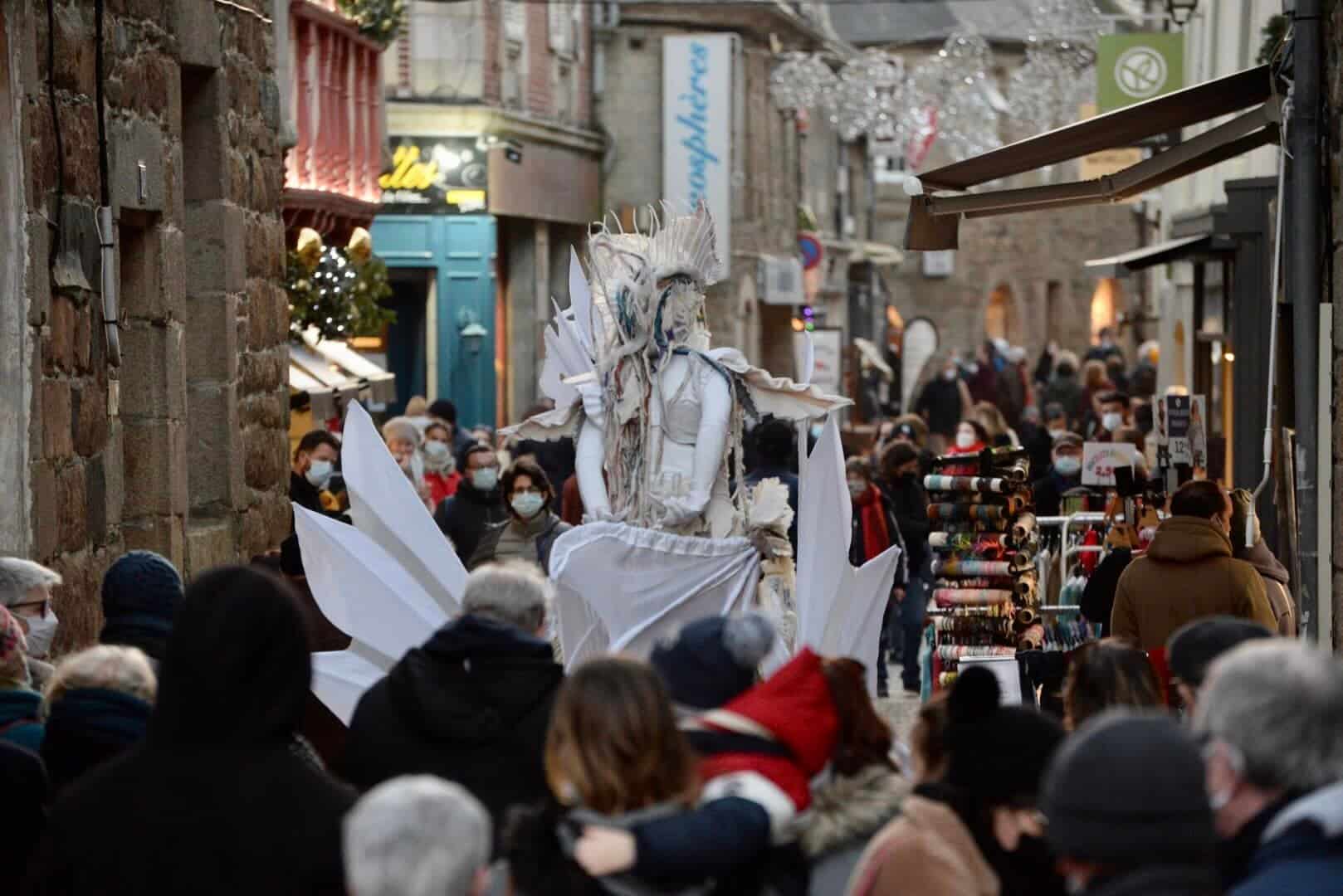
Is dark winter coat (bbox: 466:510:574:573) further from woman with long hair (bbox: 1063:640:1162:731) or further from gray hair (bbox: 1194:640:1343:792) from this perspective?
gray hair (bbox: 1194:640:1343:792)

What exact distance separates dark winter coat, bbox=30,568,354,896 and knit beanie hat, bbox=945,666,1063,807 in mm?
1140

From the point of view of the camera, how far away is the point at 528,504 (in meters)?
12.5

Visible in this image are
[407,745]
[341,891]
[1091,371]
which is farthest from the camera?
[1091,371]

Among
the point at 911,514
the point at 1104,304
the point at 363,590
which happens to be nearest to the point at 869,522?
the point at 911,514

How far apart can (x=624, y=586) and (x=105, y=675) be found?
3.85 metres

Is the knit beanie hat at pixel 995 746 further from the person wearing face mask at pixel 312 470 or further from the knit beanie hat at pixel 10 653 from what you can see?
the person wearing face mask at pixel 312 470

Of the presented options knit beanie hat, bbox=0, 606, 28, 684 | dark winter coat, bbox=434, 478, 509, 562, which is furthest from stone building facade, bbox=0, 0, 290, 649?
knit beanie hat, bbox=0, 606, 28, 684

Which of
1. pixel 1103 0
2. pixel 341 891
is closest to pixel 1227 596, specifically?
pixel 341 891

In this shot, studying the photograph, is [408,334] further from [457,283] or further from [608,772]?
[608,772]

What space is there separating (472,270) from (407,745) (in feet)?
87.6

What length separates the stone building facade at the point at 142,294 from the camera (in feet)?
30.8

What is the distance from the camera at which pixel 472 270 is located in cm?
3225

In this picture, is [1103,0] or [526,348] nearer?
[526,348]

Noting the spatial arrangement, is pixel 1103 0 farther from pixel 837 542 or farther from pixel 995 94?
pixel 837 542
